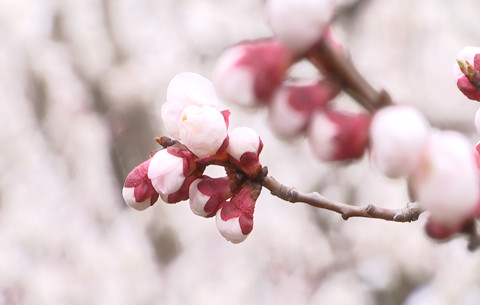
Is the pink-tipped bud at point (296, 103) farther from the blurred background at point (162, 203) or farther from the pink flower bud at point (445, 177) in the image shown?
the blurred background at point (162, 203)

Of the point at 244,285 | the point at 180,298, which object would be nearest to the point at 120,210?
the point at 180,298

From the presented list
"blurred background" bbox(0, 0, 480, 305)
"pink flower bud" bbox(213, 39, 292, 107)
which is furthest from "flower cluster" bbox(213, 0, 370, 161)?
"blurred background" bbox(0, 0, 480, 305)

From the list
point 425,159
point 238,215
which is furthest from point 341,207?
point 425,159

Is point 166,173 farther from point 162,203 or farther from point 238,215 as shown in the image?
point 162,203

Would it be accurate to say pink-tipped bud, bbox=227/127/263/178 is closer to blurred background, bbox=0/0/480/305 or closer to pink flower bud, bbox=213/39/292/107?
pink flower bud, bbox=213/39/292/107

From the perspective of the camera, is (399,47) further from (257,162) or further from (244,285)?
(257,162)

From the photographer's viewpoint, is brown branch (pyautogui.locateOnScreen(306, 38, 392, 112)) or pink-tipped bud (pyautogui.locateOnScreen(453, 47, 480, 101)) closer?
brown branch (pyautogui.locateOnScreen(306, 38, 392, 112))
